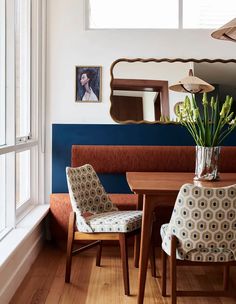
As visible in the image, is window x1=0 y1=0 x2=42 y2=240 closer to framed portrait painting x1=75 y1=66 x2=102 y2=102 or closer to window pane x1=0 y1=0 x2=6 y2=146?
window pane x1=0 y1=0 x2=6 y2=146

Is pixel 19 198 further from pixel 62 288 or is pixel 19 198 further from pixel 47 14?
pixel 47 14

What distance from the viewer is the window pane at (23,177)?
134 inches

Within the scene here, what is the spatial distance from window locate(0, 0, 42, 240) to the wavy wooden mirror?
783 mm

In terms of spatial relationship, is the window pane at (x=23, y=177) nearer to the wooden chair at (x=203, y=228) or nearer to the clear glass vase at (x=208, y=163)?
the clear glass vase at (x=208, y=163)

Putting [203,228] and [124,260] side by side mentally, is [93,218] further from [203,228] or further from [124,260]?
[203,228]

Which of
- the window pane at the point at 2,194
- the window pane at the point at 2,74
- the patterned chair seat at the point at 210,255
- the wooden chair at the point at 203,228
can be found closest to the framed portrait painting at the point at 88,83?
the window pane at the point at 2,74

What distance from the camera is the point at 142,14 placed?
12.5ft

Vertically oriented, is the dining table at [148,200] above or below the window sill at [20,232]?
above

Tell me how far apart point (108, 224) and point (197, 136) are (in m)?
0.87

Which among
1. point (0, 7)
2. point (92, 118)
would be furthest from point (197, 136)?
point (0, 7)

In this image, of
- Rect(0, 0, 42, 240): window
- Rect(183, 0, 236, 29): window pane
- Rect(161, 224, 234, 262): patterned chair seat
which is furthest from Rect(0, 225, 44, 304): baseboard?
Rect(183, 0, 236, 29): window pane

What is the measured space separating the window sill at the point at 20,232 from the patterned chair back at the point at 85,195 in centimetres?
44

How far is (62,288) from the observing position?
2660mm

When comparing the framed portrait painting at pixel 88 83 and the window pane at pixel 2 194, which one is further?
the framed portrait painting at pixel 88 83
